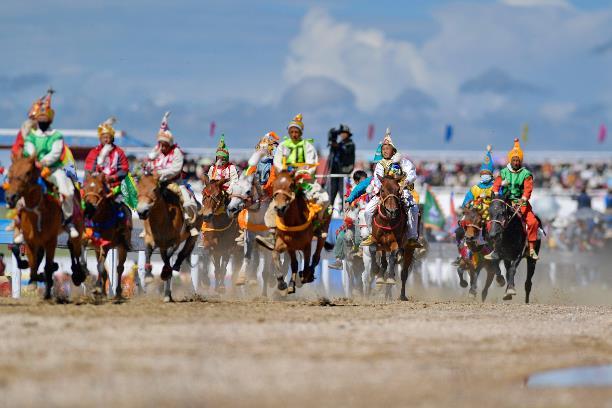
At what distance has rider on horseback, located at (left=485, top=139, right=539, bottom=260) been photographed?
25156mm

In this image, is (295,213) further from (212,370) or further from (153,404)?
(153,404)

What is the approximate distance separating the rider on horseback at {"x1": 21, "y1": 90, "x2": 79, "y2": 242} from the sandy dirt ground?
1.64 meters

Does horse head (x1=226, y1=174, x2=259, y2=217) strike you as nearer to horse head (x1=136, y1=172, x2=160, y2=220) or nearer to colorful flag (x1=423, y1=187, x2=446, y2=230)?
horse head (x1=136, y1=172, x2=160, y2=220)

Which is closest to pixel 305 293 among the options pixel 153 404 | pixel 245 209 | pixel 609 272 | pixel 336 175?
pixel 336 175

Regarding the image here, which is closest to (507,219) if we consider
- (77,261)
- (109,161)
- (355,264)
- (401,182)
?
(401,182)

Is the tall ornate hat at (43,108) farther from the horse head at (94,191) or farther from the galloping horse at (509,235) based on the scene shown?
the galloping horse at (509,235)

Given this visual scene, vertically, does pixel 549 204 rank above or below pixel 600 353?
above

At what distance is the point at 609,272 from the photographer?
4075 centimetres

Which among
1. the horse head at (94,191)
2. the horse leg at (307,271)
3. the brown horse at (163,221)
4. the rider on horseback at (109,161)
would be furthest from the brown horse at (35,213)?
the horse leg at (307,271)

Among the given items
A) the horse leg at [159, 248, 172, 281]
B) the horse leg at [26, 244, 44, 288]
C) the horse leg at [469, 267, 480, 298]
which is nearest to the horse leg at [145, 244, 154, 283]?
the horse leg at [159, 248, 172, 281]

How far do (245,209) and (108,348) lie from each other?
11.7m

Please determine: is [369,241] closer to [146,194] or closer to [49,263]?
[146,194]

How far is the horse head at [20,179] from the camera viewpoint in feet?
58.9

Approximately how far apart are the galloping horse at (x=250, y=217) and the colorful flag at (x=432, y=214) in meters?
13.3
